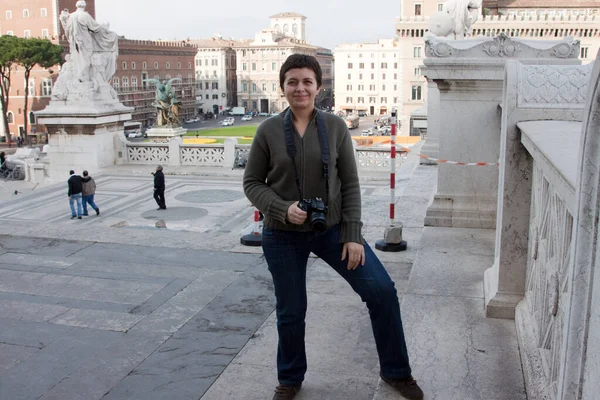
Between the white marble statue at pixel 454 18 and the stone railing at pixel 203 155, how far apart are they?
18.5 feet

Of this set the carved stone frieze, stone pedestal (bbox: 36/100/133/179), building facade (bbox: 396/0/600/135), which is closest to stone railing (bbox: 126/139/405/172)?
stone pedestal (bbox: 36/100/133/179)

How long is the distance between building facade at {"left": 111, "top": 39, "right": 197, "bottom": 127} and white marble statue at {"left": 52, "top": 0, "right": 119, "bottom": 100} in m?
53.3

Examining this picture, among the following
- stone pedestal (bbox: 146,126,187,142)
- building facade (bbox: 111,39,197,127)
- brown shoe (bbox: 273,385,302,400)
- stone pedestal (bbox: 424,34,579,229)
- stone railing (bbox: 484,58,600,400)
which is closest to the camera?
stone railing (bbox: 484,58,600,400)

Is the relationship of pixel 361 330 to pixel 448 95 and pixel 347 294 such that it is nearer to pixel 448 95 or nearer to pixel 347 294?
pixel 347 294

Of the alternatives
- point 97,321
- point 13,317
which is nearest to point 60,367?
point 97,321

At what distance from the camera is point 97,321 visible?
4.86m

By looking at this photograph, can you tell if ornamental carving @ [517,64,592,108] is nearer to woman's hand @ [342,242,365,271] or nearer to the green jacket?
the green jacket

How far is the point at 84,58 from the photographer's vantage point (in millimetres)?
17953

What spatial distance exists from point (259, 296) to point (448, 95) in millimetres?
2476

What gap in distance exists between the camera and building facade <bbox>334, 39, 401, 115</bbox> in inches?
4264

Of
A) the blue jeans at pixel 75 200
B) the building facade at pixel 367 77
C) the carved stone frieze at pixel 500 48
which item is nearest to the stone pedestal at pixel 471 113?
the carved stone frieze at pixel 500 48

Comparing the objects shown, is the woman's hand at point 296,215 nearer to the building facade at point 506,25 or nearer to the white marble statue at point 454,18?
the white marble statue at point 454,18

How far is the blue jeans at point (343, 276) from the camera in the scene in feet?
9.87

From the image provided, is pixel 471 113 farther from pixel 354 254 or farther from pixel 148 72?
pixel 148 72
